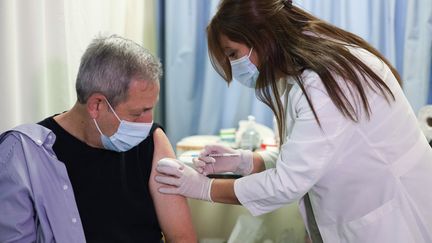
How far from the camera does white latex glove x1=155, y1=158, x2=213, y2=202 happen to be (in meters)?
1.42

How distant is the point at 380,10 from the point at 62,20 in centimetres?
186

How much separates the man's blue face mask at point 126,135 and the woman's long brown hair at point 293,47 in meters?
0.35

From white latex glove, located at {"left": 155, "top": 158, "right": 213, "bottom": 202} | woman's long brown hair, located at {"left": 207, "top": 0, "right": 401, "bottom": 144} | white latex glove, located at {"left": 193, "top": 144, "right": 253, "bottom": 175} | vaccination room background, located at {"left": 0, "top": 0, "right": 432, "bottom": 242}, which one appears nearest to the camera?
woman's long brown hair, located at {"left": 207, "top": 0, "right": 401, "bottom": 144}

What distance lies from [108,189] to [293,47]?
0.70m

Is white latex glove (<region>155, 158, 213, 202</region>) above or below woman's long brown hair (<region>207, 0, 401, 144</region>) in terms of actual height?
below

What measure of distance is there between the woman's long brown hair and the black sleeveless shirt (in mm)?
487

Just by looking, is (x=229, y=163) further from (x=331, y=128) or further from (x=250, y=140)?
(x=250, y=140)

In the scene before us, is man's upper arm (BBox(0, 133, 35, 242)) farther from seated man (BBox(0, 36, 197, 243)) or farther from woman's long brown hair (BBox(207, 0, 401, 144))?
woman's long brown hair (BBox(207, 0, 401, 144))

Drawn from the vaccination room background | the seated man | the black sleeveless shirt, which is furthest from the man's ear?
the vaccination room background

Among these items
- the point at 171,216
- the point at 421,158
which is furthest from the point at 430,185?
the point at 171,216

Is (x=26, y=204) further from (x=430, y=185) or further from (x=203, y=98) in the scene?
(x=203, y=98)

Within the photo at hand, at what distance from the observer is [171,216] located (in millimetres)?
1460

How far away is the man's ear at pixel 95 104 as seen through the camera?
1297 mm

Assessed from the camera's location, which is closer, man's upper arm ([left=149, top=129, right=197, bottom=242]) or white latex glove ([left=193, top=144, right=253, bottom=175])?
man's upper arm ([left=149, top=129, right=197, bottom=242])
